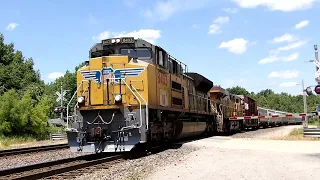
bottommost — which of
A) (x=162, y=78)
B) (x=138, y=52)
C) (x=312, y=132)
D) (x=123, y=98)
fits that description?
(x=312, y=132)

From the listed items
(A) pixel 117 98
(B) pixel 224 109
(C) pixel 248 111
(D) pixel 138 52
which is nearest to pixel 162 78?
(D) pixel 138 52

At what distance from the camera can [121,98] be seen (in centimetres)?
1122

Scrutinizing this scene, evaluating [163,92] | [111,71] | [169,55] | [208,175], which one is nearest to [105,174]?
[208,175]

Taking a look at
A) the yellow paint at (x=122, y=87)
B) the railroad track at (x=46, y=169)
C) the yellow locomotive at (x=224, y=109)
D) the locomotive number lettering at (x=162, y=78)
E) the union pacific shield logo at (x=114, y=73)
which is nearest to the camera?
the railroad track at (x=46, y=169)

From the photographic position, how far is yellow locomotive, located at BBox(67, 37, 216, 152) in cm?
1100

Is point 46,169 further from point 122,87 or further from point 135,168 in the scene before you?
point 122,87

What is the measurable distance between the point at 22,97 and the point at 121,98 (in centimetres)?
2831

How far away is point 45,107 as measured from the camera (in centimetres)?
3162

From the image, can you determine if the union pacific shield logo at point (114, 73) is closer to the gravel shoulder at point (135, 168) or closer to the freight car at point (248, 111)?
the gravel shoulder at point (135, 168)

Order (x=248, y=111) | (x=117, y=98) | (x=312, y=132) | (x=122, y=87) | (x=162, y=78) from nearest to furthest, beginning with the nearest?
1. (x=117, y=98)
2. (x=122, y=87)
3. (x=162, y=78)
4. (x=312, y=132)
5. (x=248, y=111)

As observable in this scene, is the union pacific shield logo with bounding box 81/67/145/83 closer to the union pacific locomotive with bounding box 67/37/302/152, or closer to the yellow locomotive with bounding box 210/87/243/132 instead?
the union pacific locomotive with bounding box 67/37/302/152

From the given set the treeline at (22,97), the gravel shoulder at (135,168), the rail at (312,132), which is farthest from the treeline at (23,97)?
the rail at (312,132)

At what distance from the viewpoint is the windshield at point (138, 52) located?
12.5 metres

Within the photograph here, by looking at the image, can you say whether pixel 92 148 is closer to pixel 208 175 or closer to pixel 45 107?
pixel 208 175
